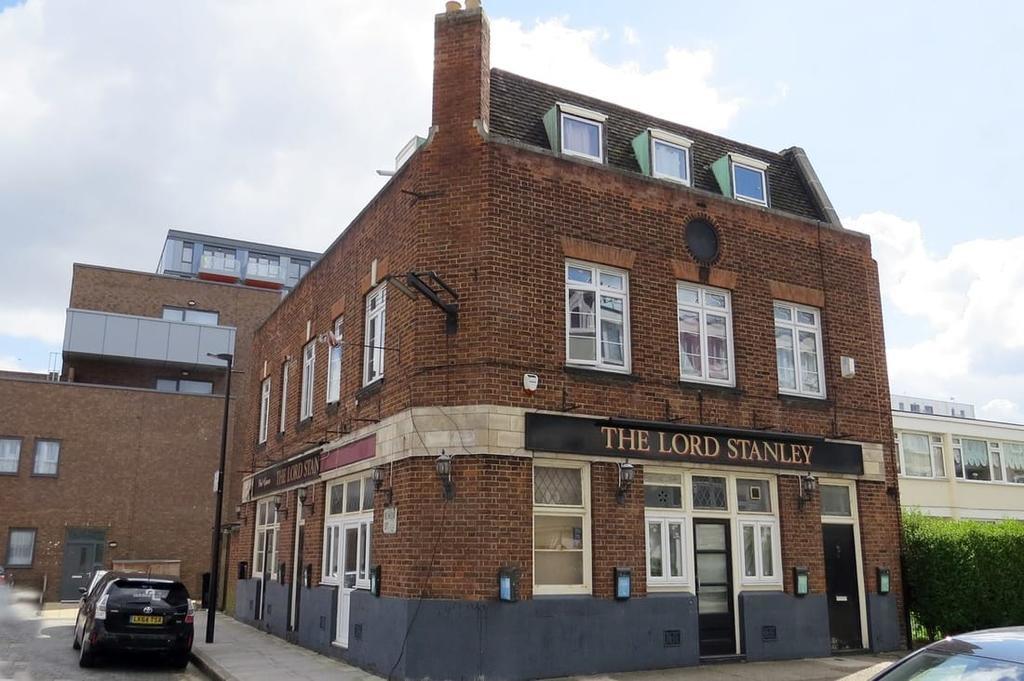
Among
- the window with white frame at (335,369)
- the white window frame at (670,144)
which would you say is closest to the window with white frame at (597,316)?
the white window frame at (670,144)

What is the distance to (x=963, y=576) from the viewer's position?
14.9m

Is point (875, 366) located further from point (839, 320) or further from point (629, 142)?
point (629, 142)

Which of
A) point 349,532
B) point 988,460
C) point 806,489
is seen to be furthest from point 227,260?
point 806,489

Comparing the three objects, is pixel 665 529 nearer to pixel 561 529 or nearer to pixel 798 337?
pixel 561 529

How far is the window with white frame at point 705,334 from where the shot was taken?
46.3 feet

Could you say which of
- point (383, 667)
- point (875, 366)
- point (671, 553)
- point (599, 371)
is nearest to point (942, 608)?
point (875, 366)

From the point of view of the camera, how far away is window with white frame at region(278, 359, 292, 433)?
777 inches

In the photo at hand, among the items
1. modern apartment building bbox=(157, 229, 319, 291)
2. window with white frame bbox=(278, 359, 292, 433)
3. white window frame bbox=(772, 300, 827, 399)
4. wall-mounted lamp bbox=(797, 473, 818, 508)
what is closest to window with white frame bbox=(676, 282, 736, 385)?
white window frame bbox=(772, 300, 827, 399)

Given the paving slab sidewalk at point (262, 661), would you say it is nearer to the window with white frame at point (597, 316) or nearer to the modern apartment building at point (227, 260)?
the window with white frame at point (597, 316)

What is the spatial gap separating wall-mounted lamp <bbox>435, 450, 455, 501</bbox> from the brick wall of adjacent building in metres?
24.2

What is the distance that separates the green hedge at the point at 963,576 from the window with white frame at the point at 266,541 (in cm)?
1278

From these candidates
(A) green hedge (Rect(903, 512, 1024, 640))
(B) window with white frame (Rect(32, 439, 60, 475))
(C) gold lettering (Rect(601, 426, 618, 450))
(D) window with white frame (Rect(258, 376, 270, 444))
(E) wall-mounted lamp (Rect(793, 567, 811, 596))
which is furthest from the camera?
(B) window with white frame (Rect(32, 439, 60, 475))

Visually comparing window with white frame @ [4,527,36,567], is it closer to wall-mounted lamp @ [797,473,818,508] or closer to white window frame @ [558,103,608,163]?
white window frame @ [558,103,608,163]

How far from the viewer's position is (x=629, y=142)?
1571cm
